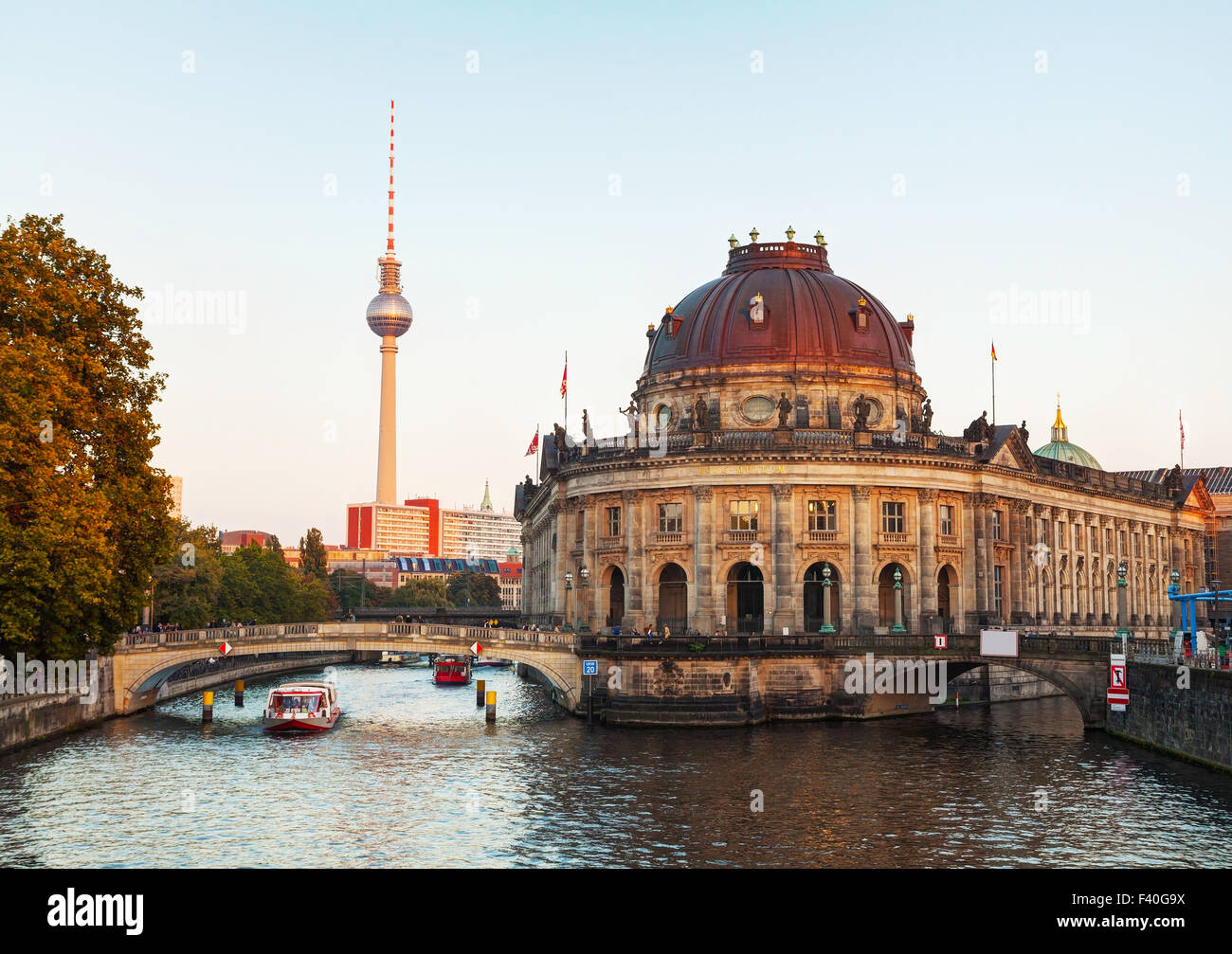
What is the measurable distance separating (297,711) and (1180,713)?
43.0 m

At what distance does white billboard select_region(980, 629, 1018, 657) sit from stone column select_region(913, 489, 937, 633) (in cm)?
1757

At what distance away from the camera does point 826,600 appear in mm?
80688

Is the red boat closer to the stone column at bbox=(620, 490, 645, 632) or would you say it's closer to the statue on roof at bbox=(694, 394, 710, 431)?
the stone column at bbox=(620, 490, 645, 632)

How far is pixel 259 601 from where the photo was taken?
122m

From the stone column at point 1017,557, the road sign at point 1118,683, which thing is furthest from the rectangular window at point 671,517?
the road sign at point 1118,683

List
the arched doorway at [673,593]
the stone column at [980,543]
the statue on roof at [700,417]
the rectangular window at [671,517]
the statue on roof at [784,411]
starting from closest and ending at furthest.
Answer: the statue on roof at [784,411], the rectangular window at [671,517], the statue on roof at [700,417], the arched doorway at [673,593], the stone column at [980,543]

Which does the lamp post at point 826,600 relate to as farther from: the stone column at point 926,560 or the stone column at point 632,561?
the stone column at point 632,561

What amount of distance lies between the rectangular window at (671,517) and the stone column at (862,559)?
11241mm

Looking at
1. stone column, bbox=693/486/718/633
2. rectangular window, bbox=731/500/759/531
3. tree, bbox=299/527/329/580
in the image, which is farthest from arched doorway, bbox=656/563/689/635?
tree, bbox=299/527/329/580

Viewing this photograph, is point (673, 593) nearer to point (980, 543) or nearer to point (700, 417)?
point (700, 417)

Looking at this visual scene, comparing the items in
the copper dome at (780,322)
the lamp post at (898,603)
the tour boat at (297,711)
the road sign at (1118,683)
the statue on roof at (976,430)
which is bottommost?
the tour boat at (297,711)

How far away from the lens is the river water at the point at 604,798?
3912 centimetres
